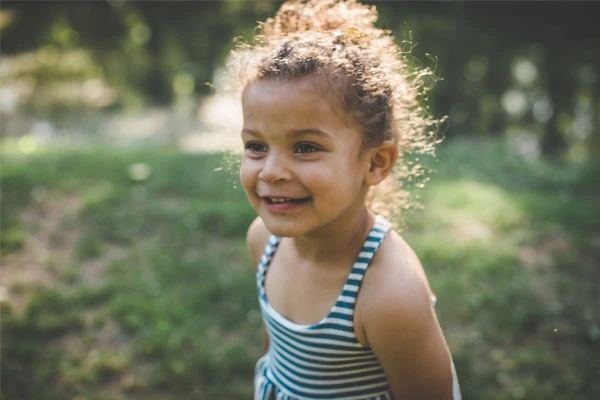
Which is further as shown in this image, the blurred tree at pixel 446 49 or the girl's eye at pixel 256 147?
the blurred tree at pixel 446 49

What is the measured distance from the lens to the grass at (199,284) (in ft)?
8.96

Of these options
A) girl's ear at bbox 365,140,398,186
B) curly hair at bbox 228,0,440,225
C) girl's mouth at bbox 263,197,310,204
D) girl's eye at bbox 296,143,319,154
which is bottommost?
girl's mouth at bbox 263,197,310,204

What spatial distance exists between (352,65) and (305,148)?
314mm

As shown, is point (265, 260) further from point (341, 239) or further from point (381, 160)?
point (381, 160)

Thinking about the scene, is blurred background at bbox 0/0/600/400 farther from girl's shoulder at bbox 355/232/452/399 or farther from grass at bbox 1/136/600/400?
girl's shoulder at bbox 355/232/452/399

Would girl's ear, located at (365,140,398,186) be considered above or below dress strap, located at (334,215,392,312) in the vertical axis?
above

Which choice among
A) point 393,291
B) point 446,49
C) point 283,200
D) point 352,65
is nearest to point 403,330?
point 393,291

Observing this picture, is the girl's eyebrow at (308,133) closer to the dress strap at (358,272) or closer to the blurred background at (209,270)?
the dress strap at (358,272)

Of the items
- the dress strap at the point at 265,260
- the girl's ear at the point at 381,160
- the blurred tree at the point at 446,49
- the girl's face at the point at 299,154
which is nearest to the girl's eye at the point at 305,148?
the girl's face at the point at 299,154

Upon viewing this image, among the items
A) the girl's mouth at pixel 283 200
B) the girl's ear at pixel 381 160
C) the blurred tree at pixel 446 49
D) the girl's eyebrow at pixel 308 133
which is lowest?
the blurred tree at pixel 446 49

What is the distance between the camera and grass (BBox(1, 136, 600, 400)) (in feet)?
8.96

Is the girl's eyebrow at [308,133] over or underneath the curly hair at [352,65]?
underneath

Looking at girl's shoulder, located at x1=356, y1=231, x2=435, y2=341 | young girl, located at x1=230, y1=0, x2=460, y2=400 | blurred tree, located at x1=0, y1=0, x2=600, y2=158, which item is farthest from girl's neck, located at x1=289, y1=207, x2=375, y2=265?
blurred tree, located at x1=0, y1=0, x2=600, y2=158

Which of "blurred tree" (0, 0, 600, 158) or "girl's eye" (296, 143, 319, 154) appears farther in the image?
"blurred tree" (0, 0, 600, 158)
